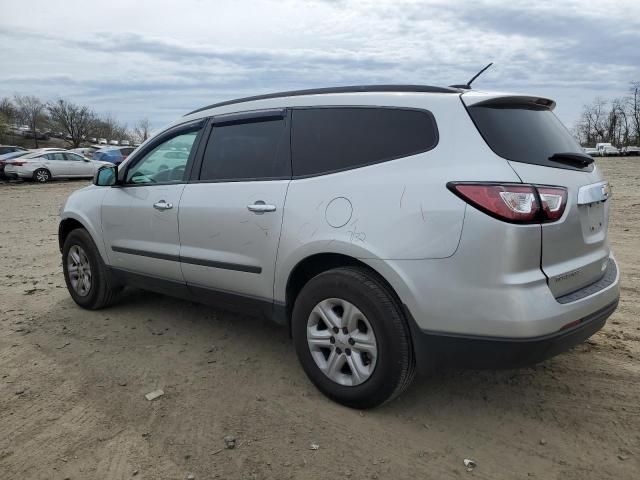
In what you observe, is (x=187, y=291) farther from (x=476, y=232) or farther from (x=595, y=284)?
(x=595, y=284)

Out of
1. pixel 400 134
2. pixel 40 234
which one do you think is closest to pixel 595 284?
pixel 400 134

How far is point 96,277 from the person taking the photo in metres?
4.94

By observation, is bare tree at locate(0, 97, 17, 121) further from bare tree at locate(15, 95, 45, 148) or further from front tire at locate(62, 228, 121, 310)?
front tire at locate(62, 228, 121, 310)

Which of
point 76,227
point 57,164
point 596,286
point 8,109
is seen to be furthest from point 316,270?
point 8,109

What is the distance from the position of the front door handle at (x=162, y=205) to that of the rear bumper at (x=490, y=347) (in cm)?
216

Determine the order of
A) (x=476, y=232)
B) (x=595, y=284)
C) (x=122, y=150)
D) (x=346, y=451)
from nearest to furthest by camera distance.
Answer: (x=476, y=232), (x=346, y=451), (x=595, y=284), (x=122, y=150)

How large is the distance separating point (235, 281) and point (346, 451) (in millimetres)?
1399

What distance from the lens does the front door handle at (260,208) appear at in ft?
11.1

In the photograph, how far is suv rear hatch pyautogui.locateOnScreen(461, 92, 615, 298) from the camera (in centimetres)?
267

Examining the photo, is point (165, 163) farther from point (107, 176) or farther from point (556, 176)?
point (556, 176)

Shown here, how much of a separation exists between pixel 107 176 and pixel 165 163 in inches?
26.7

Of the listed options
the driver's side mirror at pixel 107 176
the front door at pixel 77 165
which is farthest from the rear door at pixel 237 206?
the front door at pixel 77 165

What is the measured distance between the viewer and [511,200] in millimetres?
2543

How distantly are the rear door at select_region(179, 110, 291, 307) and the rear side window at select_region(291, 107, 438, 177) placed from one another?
0.13 metres
